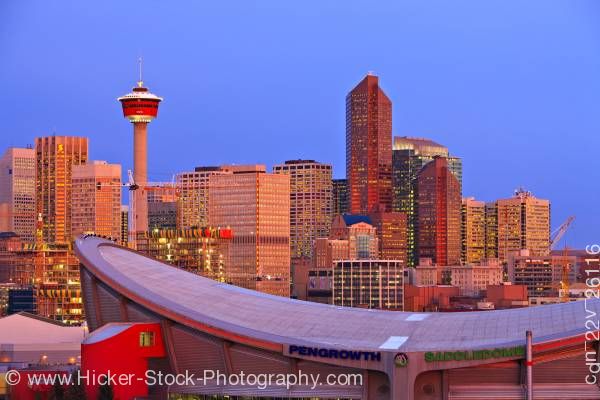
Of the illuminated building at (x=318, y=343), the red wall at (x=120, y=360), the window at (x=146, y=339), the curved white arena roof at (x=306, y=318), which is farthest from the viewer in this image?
the window at (x=146, y=339)

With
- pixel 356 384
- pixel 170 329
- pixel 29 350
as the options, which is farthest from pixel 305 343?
pixel 29 350

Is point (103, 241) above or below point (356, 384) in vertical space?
above

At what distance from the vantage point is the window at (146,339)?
78.6 m

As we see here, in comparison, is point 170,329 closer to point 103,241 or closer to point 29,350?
point 103,241

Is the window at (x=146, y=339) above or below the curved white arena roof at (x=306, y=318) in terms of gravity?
below

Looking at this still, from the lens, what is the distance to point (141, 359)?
78.6 m

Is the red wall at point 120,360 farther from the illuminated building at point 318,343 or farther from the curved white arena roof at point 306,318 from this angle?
the curved white arena roof at point 306,318

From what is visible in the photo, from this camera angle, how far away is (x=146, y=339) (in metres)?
78.9

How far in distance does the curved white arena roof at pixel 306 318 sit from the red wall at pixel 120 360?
236cm

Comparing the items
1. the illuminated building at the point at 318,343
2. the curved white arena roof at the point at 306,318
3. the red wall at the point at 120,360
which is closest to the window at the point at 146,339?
the illuminated building at the point at 318,343

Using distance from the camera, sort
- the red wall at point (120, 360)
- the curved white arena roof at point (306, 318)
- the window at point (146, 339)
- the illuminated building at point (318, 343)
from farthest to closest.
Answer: the window at point (146, 339) < the red wall at point (120, 360) < the curved white arena roof at point (306, 318) < the illuminated building at point (318, 343)

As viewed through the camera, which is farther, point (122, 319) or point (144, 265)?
point (144, 265)

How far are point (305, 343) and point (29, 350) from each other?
151ft

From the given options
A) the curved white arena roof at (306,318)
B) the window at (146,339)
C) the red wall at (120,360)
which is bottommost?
the red wall at (120,360)
